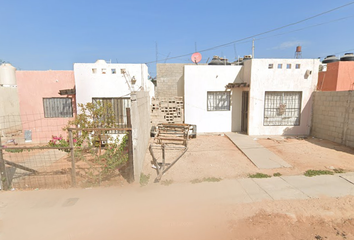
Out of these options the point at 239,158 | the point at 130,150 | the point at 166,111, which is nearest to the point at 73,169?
the point at 130,150

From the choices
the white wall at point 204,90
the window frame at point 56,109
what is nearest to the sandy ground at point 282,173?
the white wall at point 204,90

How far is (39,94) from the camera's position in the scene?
9703mm

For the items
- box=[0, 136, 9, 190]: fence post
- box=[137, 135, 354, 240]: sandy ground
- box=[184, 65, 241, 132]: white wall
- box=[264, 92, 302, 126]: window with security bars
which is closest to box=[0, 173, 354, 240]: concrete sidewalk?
box=[0, 136, 9, 190]: fence post

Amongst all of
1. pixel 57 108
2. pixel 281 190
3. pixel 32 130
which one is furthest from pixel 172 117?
pixel 32 130

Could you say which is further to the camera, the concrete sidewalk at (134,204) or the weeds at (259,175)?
the weeds at (259,175)

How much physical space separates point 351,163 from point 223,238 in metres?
6.12

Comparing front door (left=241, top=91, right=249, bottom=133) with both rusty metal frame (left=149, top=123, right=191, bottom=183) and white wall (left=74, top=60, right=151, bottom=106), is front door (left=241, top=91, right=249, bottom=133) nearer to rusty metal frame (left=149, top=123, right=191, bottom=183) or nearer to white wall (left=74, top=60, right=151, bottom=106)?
rusty metal frame (left=149, top=123, right=191, bottom=183)

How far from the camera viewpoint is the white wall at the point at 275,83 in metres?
9.53

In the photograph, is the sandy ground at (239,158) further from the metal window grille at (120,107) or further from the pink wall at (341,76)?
the pink wall at (341,76)

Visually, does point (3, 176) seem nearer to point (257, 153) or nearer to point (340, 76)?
point (257, 153)

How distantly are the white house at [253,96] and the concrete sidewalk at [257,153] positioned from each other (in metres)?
1.30

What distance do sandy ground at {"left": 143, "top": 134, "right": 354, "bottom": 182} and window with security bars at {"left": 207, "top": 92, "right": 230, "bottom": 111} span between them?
2.23 meters

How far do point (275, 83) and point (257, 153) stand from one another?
4648mm

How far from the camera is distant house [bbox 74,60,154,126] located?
28.8 ft
